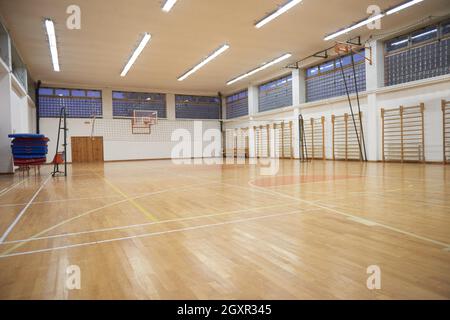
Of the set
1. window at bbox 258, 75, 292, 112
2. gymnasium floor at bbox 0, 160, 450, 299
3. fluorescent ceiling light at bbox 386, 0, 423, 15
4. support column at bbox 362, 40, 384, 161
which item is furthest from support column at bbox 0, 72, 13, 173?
support column at bbox 362, 40, 384, 161

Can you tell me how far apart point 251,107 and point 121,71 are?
30.4 feet

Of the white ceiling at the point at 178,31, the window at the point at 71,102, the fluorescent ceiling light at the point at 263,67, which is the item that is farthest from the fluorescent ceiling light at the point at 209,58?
the window at the point at 71,102

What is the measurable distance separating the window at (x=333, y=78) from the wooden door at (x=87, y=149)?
1466 cm

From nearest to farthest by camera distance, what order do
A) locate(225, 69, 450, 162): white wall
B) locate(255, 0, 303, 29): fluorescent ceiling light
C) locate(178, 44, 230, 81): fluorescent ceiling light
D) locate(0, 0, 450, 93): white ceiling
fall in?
1. locate(255, 0, 303, 29): fluorescent ceiling light
2. locate(0, 0, 450, 93): white ceiling
3. locate(225, 69, 450, 162): white wall
4. locate(178, 44, 230, 81): fluorescent ceiling light

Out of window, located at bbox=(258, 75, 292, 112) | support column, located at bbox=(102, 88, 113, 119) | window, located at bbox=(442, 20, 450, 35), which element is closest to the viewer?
window, located at bbox=(442, 20, 450, 35)

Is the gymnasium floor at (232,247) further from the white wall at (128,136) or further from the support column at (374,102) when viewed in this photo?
the white wall at (128,136)

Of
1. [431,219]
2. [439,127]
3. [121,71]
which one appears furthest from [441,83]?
[121,71]

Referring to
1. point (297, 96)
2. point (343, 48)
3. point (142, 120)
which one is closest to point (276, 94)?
point (297, 96)

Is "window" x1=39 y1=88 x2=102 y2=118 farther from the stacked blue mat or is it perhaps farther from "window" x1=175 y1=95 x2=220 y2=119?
the stacked blue mat

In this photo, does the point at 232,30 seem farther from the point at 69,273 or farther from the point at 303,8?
the point at 69,273

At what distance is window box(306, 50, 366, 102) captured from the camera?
14375 mm

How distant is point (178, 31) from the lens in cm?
1212

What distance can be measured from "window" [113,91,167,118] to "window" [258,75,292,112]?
25.1 feet
